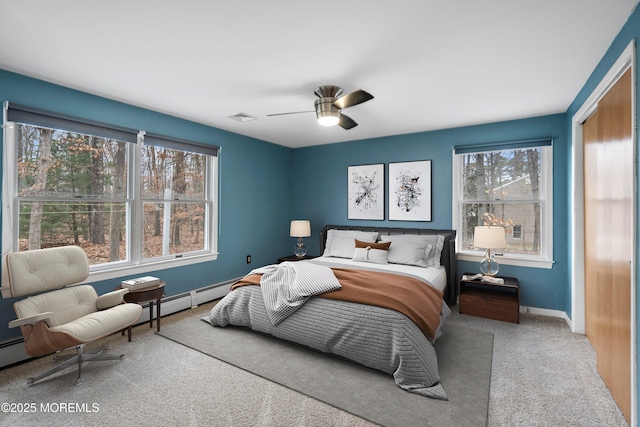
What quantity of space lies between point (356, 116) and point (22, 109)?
Answer: 337 cm

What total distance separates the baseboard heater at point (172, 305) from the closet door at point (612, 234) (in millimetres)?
4317

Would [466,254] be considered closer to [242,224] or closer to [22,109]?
[242,224]

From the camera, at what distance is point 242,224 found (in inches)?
197

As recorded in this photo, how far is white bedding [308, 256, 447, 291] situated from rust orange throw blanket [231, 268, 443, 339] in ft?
1.02

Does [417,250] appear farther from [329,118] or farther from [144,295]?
[144,295]

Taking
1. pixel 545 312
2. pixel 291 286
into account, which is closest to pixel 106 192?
pixel 291 286

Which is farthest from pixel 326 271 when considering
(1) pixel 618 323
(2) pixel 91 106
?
(2) pixel 91 106

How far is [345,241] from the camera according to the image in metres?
→ 4.79

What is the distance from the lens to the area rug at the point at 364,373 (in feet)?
6.67

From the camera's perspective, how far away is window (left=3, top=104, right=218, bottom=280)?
282 centimetres

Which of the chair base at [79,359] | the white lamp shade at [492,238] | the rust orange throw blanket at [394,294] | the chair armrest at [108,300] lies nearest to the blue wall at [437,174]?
the white lamp shade at [492,238]

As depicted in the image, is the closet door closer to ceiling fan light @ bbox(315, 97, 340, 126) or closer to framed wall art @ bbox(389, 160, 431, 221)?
framed wall art @ bbox(389, 160, 431, 221)

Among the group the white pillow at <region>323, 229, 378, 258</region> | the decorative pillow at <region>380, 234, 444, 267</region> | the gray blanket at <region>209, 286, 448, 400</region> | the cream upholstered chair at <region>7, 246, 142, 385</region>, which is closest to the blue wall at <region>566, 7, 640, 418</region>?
the gray blanket at <region>209, 286, 448, 400</region>

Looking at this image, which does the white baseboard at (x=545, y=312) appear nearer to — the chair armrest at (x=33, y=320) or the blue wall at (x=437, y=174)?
the blue wall at (x=437, y=174)
